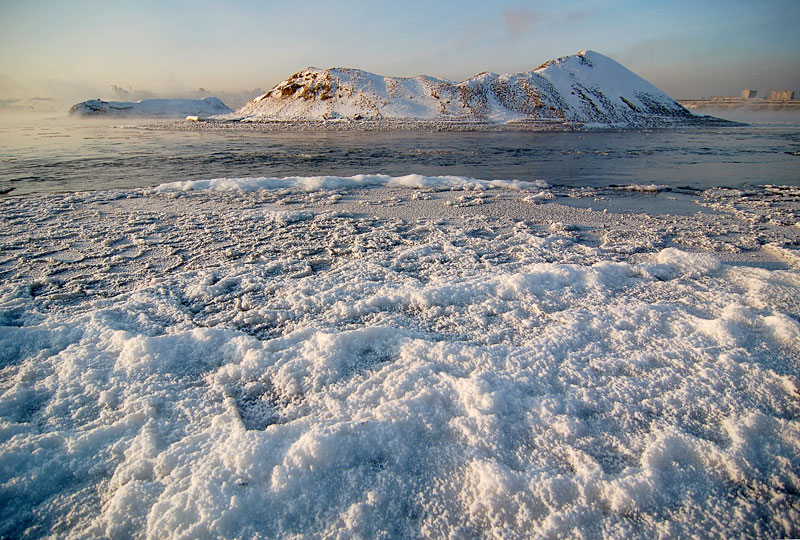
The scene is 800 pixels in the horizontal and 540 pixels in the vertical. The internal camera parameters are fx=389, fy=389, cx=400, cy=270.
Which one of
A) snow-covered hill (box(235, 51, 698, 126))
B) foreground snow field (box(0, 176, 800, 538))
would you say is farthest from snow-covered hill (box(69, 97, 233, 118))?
foreground snow field (box(0, 176, 800, 538))

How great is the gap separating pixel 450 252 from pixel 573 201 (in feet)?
10.7

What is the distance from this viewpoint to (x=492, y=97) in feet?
153

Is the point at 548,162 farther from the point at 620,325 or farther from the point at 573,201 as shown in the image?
the point at 620,325

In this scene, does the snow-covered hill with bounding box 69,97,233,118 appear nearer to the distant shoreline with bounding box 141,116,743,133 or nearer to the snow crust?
the distant shoreline with bounding box 141,116,743,133

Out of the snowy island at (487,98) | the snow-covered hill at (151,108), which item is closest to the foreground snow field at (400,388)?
the snowy island at (487,98)

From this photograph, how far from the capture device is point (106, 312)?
8.97 feet

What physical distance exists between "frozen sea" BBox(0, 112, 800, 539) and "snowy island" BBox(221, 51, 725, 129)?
38.7m

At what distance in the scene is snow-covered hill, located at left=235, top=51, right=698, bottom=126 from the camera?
1676 inches

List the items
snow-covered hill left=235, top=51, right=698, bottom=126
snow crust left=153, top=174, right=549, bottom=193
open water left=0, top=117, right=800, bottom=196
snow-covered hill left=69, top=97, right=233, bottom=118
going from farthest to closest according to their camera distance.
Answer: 1. snow-covered hill left=69, top=97, right=233, bottom=118
2. snow-covered hill left=235, top=51, right=698, bottom=126
3. open water left=0, top=117, right=800, bottom=196
4. snow crust left=153, top=174, right=549, bottom=193

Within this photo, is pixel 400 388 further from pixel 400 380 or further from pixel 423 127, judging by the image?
pixel 423 127

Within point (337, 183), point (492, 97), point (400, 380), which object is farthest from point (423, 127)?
point (400, 380)

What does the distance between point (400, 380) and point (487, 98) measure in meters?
50.3

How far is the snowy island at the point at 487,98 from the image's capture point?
4197 centimetres

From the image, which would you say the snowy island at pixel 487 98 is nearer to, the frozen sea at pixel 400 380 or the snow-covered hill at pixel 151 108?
the snow-covered hill at pixel 151 108
